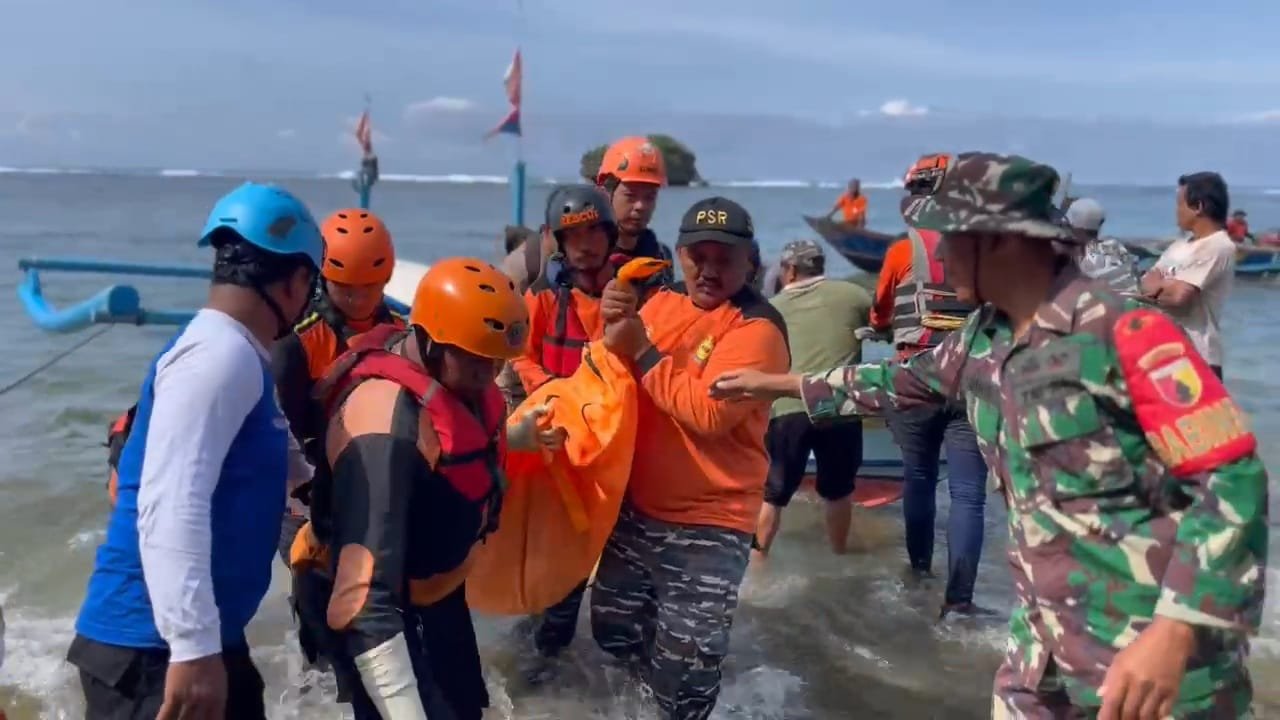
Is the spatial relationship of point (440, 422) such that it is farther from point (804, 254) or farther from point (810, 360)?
point (804, 254)

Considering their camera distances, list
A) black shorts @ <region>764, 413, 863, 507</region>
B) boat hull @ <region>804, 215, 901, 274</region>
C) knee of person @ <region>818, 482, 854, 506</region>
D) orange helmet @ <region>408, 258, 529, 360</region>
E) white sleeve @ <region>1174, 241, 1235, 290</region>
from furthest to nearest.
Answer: boat hull @ <region>804, 215, 901, 274</region>, knee of person @ <region>818, 482, 854, 506</region>, black shorts @ <region>764, 413, 863, 507</region>, white sleeve @ <region>1174, 241, 1235, 290</region>, orange helmet @ <region>408, 258, 529, 360</region>

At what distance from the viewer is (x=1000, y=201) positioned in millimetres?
2336

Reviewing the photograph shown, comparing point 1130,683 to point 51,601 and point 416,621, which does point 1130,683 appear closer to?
point 416,621

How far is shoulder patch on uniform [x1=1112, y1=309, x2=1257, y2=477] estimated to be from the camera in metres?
2.06

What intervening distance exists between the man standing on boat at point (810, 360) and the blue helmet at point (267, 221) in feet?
14.4

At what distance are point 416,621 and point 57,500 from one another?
22.6 feet

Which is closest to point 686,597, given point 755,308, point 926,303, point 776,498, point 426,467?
point 755,308

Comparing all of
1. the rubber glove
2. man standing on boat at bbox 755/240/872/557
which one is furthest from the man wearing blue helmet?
man standing on boat at bbox 755/240/872/557

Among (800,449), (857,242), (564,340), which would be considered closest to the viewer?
(564,340)

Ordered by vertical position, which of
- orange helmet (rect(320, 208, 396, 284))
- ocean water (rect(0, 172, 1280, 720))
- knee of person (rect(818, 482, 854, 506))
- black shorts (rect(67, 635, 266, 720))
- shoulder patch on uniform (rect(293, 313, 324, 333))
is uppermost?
orange helmet (rect(320, 208, 396, 284))

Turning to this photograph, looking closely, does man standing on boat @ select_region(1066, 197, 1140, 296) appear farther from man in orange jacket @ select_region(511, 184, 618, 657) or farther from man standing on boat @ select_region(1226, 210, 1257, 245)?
man standing on boat @ select_region(1226, 210, 1257, 245)

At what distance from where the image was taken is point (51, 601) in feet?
21.1

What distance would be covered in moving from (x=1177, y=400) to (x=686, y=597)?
2296 millimetres

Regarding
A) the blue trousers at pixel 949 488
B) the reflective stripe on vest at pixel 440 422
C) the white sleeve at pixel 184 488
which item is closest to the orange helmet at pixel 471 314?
the reflective stripe on vest at pixel 440 422
